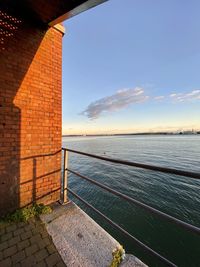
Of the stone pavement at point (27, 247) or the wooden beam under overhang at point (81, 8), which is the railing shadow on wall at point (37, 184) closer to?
the stone pavement at point (27, 247)

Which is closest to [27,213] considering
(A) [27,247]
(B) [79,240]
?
Answer: (A) [27,247]

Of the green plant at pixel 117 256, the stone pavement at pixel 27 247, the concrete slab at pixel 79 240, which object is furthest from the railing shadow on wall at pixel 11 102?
the green plant at pixel 117 256

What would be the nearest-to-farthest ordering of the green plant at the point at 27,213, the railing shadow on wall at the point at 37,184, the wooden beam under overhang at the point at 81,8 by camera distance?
the wooden beam under overhang at the point at 81,8
the green plant at the point at 27,213
the railing shadow on wall at the point at 37,184

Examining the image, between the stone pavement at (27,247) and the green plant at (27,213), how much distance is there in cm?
11

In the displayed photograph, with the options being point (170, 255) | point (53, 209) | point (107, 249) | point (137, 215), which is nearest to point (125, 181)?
point (137, 215)

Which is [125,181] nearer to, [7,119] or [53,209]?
[53,209]

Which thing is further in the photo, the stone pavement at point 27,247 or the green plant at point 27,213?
the green plant at point 27,213

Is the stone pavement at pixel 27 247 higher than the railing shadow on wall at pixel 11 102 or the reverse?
the reverse

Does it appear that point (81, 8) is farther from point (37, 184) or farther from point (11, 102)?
point (37, 184)

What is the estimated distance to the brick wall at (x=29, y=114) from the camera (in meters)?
2.60

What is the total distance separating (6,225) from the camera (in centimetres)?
241

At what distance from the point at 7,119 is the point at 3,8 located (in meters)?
1.79

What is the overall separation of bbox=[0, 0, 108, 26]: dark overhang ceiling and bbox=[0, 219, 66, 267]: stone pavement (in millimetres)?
3132

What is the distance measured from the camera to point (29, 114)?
2842 mm
